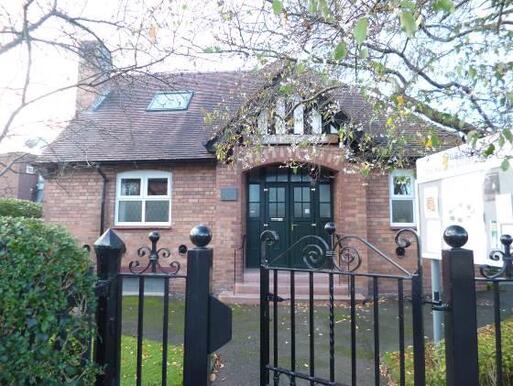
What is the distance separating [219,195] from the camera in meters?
8.76

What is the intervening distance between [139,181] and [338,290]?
563 centimetres

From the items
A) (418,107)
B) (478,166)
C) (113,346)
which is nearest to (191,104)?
Result: (418,107)

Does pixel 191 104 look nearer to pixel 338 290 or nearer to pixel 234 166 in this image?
pixel 234 166

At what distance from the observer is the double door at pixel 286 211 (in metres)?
9.40

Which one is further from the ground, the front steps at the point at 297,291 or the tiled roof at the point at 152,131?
the tiled roof at the point at 152,131

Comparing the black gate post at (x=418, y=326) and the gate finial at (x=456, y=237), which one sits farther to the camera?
the black gate post at (x=418, y=326)

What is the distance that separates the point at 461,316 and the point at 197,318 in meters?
1.34

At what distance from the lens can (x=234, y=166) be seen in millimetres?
8227

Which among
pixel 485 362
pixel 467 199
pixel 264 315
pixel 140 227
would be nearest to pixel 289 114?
pixel 467 199

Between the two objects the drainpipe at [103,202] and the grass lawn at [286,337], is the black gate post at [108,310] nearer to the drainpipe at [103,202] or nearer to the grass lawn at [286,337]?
the grass lawn at [286,337]

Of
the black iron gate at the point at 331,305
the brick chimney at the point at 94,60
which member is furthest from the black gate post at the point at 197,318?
the brick chimney at the point at 94,60

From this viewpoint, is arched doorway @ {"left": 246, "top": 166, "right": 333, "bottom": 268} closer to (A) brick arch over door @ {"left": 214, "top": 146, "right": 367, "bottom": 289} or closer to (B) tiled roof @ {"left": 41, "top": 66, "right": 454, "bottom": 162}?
(A) brick arch over door @ {"left": 214, "top": 146, "right": 367, "bottom": 289}

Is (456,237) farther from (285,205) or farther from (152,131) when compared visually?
(152,131)

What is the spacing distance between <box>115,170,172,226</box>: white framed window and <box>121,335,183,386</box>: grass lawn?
487 centimetres
